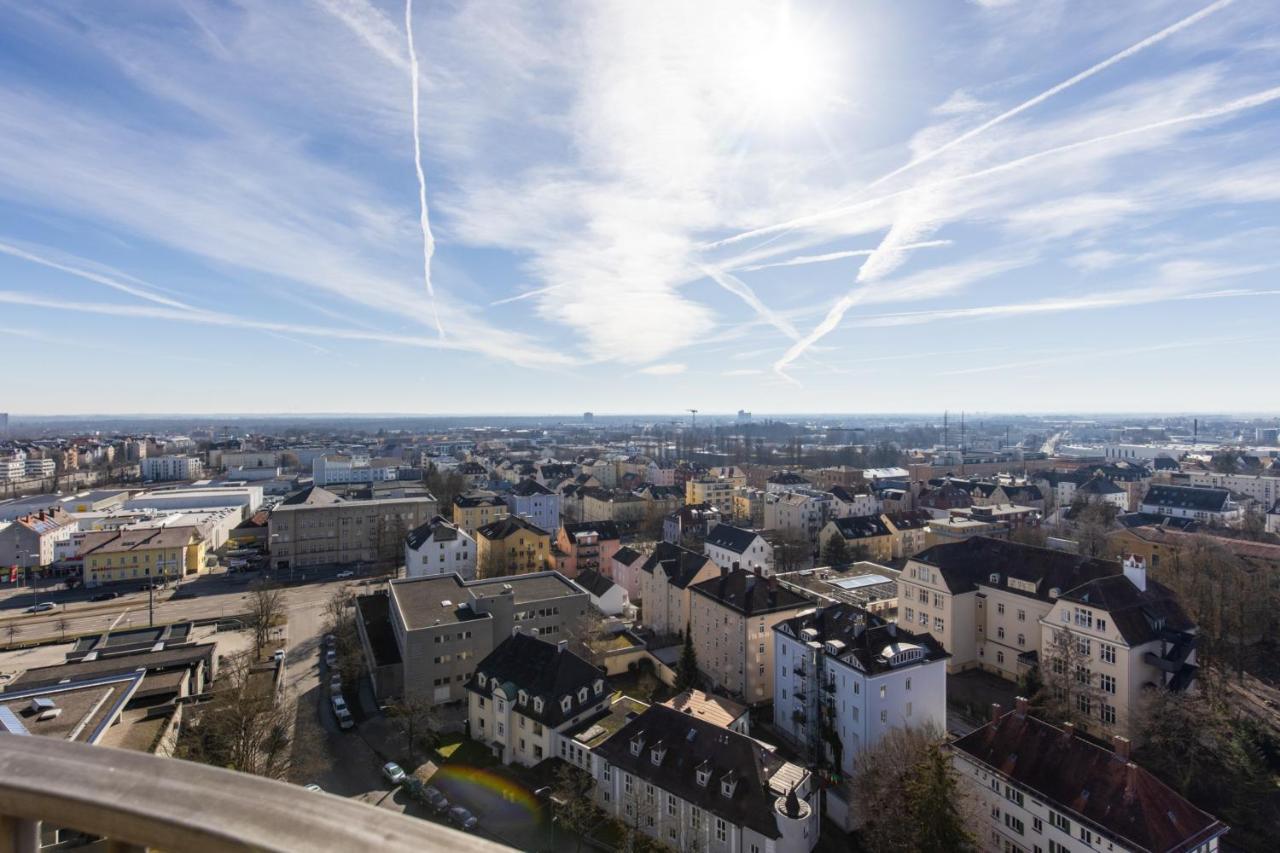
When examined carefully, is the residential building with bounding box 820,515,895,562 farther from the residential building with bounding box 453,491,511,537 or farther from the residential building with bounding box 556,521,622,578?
the residential building with bounding box 453,491,511,537

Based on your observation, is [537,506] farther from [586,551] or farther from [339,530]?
[339,530]

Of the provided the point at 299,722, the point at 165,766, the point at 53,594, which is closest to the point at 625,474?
the point at 53,594

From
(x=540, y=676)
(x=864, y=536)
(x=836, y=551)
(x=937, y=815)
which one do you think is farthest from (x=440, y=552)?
(x=937, y=815)

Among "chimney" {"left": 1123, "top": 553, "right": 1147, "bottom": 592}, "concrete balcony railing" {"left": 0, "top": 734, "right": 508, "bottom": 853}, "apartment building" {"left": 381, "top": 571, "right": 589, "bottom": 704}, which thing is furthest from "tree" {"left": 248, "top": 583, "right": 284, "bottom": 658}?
"chimney" {"left": 1123, "top": 553, "right": 1147, "bottom": 592}

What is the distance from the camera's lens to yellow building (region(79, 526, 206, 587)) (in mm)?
39094

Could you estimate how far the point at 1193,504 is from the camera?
47969 millimetres

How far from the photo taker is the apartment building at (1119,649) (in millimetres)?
20250

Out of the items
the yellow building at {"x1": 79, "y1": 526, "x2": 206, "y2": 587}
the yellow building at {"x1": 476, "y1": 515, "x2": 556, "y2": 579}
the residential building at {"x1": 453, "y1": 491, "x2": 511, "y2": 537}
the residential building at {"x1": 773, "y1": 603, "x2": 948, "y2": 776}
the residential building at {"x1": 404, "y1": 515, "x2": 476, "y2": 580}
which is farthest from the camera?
the residential building at {"x1": 453, "y1": 491, "x2": 511, "y2": 537}

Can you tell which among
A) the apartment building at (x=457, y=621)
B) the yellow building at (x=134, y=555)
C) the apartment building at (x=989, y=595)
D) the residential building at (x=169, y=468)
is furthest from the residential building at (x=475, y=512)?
the residential building at (x=169, y=468)

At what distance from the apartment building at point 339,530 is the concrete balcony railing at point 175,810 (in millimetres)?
42016

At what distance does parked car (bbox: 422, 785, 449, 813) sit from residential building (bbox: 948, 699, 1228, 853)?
1285 centimetres

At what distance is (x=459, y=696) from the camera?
23.4 metres

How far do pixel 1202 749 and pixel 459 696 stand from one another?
75.3ft

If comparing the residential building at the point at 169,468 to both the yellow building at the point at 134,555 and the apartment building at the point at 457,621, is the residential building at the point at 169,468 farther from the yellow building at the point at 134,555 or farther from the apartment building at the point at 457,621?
the apartment building at the point at 457,621
